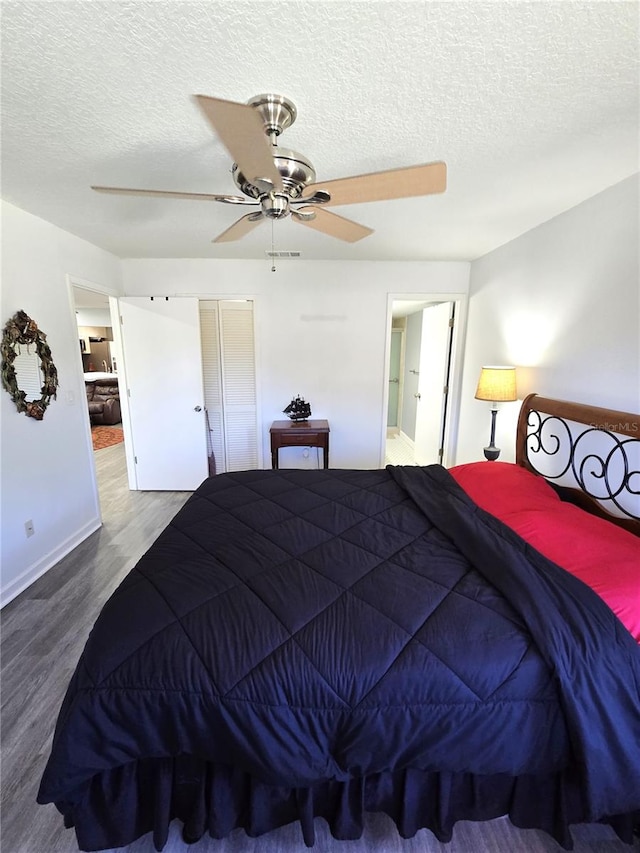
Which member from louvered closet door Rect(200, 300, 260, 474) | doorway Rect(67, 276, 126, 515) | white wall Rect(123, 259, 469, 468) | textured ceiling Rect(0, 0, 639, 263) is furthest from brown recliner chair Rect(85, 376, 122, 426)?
textured ceiling Rect(0, 0, 639, 263)

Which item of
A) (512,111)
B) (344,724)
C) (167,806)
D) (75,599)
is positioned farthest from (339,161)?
(75,599)

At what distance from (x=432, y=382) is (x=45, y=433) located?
3.78 m

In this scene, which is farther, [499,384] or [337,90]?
[499,384]

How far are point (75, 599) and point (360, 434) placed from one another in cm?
281

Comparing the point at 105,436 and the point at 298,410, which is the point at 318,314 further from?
the point at 105,436

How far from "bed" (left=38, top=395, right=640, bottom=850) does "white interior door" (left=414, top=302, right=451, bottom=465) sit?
2820mm

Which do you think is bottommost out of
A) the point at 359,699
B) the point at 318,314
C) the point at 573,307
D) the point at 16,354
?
the point at 359,699

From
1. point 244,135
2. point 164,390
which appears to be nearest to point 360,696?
point 244,135

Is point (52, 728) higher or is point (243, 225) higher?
point (243, 225)

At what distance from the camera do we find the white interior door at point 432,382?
12.7 feet

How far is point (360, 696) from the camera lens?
943 millimetres

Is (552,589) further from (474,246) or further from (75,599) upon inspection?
(474,246)

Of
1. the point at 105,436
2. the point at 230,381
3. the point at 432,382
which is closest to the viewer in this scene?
the point at 230,381

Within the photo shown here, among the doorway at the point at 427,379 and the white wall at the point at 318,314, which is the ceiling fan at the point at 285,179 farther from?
the doorway at the point at 427,379
